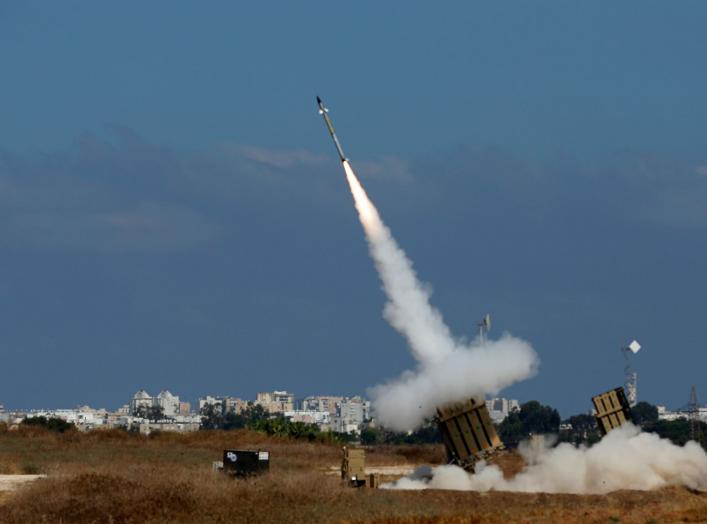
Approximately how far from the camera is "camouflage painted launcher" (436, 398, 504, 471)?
143 ft

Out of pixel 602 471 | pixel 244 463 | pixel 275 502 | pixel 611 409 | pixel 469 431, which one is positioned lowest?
pixel 275 502

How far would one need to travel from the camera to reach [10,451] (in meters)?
56.7

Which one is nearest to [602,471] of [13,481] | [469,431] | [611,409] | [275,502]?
[469,431]

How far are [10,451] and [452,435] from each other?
21.2 metres

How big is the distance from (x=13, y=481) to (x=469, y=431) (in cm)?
1384

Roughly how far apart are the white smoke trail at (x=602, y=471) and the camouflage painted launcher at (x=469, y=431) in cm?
45

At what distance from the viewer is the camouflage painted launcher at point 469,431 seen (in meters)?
43.5

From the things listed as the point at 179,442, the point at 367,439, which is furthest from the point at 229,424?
the point at 179,442

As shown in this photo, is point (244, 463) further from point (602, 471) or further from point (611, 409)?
point (611, 409)

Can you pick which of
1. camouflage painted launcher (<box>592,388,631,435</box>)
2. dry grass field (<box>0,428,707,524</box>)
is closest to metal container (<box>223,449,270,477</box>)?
dry grass field (<box>0,428,707,524</box>)

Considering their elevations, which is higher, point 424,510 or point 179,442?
point 179,442

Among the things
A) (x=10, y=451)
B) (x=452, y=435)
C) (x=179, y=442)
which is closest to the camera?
(x=452, y=435)

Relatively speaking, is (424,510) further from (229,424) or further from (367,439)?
(229,424)

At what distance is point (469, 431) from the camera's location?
143 ft
